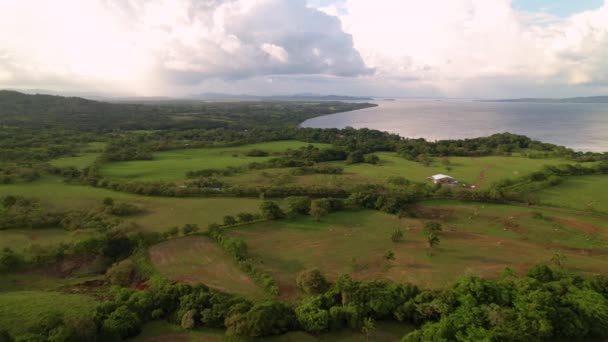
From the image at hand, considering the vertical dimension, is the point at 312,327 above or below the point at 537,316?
below

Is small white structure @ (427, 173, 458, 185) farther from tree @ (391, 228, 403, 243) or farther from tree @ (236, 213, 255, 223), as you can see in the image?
tree @ (236, 213, 255, 223)

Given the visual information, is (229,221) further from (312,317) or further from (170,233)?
(312,317)

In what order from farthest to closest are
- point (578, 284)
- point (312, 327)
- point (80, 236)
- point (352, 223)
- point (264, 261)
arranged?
point (352, 223), point (80, 236), point (264, 261), point (578, 284), point (312, 327)

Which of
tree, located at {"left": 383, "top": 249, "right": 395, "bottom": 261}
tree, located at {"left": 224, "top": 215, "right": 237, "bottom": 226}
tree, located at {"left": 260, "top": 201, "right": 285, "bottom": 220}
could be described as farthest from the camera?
tree, located at {"left": 260, "top": 201, "right": 285, "bottom": 220}

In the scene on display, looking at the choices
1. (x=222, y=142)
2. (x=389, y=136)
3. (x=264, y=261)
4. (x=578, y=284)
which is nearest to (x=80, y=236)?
(x=264, y=261)

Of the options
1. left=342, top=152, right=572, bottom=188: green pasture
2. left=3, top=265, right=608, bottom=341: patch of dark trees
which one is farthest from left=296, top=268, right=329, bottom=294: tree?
left=342, top=152, right=572, bottom=188: green pasture

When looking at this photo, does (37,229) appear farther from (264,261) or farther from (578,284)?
(578,284)
